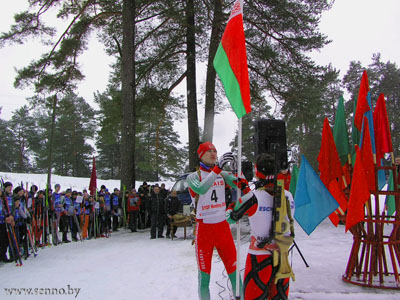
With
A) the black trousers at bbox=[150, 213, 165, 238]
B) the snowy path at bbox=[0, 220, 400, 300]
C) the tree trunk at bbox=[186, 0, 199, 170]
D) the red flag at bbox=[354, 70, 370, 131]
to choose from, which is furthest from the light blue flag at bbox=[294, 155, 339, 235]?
the tree trunk at bbox=[186, 0, 199, 170]

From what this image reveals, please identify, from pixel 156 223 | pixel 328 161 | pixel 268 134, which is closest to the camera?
pixel 328 161

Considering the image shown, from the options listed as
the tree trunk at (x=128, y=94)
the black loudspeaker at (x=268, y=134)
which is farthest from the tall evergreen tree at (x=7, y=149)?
the black loudspeaker at (x=268, y=134)

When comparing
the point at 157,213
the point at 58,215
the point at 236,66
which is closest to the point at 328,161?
the point at 236,66

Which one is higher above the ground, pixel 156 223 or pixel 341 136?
pixel 341 136

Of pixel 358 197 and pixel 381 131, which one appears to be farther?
pixel 381 131

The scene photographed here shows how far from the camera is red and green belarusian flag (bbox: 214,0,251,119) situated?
12.6 ft

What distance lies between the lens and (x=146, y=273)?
5.82m

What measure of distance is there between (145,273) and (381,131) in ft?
16.6

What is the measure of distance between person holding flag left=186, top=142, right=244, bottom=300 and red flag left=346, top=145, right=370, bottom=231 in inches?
80.2

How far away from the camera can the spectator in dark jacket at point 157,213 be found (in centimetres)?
994

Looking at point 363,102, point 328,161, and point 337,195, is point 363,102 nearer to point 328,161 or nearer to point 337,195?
point 328,161

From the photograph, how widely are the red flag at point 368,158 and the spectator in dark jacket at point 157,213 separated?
22.9 ft

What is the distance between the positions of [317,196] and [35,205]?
25.7ft

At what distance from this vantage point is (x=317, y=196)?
190 inches
